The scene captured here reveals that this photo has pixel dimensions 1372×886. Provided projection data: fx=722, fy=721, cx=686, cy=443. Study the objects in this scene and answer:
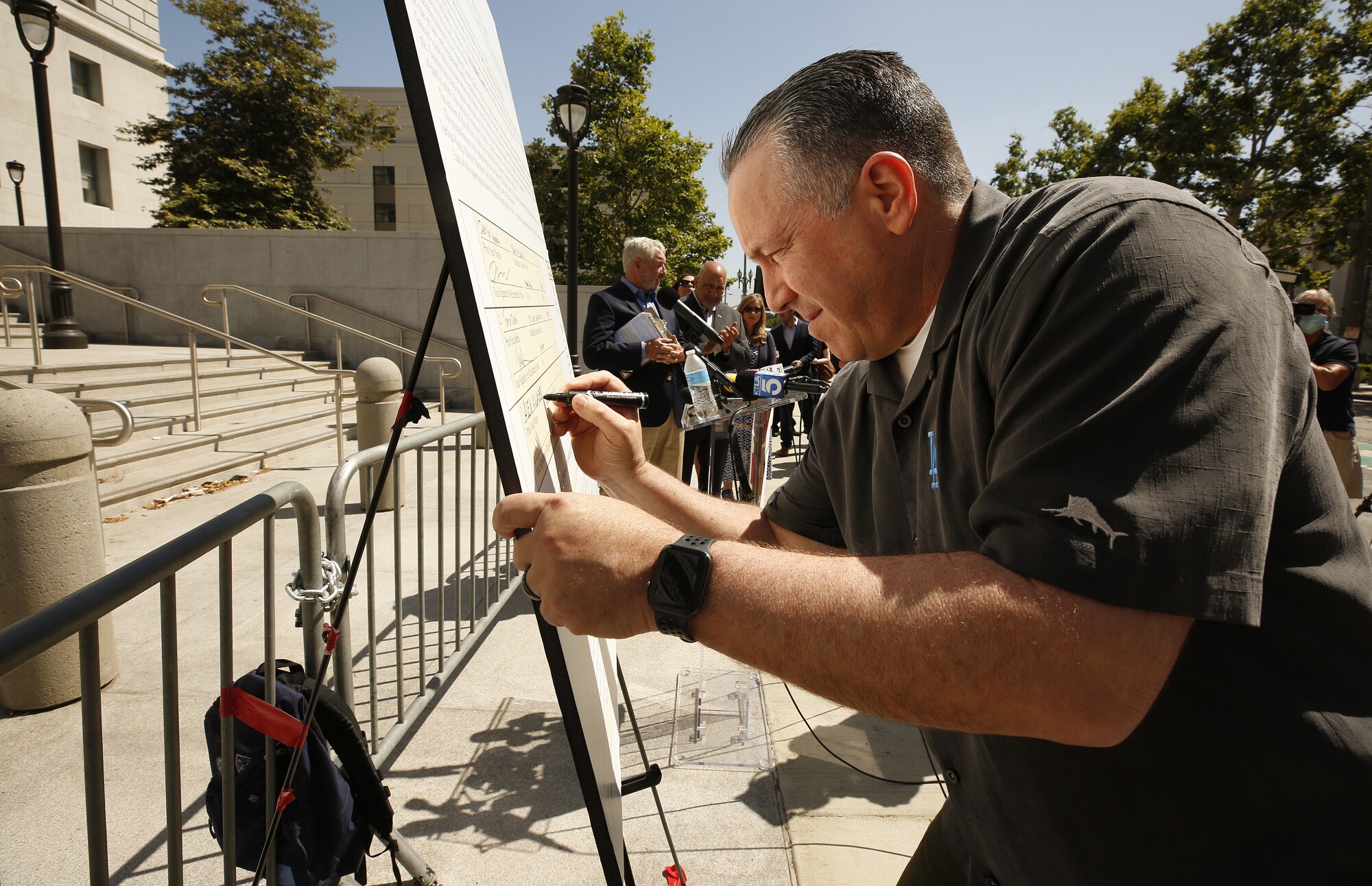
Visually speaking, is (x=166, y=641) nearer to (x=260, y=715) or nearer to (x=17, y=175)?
(x=260, y=715)

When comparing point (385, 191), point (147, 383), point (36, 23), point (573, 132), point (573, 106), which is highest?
point (385, 191)

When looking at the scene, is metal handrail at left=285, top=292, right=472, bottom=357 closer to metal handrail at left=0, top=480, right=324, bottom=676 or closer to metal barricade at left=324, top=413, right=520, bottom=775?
metal barricade at left=324, top=413, right=520, bottom=775

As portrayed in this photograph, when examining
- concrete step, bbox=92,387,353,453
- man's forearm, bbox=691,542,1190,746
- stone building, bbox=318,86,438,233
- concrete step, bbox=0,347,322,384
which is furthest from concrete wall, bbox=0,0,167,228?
man's forearm, bbox=691,542,1190,746

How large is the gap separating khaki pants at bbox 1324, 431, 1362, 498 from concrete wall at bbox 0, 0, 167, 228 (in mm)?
29402

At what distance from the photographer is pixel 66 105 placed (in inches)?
930

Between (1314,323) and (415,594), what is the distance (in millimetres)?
7573

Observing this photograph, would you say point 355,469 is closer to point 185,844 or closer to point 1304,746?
point 185,844

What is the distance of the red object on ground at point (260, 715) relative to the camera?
161 cm

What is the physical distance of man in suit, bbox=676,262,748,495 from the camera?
16.3 feet

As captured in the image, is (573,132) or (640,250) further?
(573,132)

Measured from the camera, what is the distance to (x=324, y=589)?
2137 millimetres

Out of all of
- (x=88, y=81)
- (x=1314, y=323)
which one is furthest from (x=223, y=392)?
(x=88, y=81)

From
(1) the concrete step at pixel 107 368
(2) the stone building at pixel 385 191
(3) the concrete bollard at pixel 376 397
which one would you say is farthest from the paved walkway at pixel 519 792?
(2) the stone building at pixel 385 191

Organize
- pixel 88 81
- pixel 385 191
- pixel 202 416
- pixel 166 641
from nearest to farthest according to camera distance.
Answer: pixel 166 641 < pixel 202 416 < pixel 88 81 < pixel 385 191
